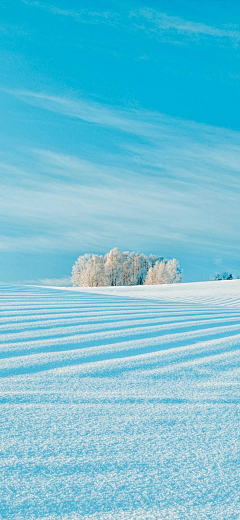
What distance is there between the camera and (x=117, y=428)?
120 centimetres

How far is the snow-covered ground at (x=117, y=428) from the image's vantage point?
0.85 meters

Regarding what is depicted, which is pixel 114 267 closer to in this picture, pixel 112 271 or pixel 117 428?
pixel 112 271

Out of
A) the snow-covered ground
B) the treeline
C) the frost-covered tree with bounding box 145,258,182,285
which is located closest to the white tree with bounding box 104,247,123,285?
the treeline

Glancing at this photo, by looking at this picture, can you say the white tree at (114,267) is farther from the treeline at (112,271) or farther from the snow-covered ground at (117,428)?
the snow-covered ground at (117,428)

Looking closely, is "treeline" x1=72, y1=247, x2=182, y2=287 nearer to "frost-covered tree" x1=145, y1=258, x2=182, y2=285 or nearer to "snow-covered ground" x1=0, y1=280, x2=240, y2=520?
"frost-covered tree" x1=145, y1=258, x2=182, y2=285

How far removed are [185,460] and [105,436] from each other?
231 millimetres

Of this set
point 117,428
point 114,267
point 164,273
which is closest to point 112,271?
point 114,267

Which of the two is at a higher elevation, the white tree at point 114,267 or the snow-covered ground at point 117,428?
the white tree at point 114,267

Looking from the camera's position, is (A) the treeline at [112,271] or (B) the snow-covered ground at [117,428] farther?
(A) the treeline at [112,271]

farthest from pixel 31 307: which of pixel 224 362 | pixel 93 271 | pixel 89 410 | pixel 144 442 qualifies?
pixel 93 271

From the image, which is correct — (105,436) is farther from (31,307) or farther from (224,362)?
(31,307)

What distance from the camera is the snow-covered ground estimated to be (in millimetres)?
853

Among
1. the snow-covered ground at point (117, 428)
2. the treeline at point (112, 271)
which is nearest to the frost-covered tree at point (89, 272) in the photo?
the treeline at point (112, 271)

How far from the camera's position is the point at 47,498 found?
854 mm
